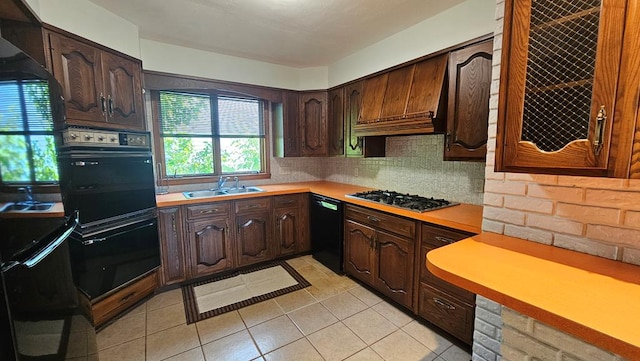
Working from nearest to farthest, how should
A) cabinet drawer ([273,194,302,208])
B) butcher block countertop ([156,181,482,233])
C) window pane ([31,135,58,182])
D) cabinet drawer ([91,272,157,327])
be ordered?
window pane ([31,135,58,182]) → butcher block countertop ([156,181,482,233]) → cabinet drawer ([91,272,157,327]) → cabinet drawer ([273,194,302,208])

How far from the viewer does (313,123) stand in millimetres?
3645

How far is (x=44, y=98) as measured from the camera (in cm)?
109

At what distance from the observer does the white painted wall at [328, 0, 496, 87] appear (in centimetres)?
195

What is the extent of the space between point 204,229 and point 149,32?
6.58ft

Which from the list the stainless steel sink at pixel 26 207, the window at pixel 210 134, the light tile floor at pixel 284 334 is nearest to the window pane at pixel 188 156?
the window at pixel 210 134

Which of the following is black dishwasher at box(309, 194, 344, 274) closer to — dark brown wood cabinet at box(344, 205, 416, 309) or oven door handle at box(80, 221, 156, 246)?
dark brown wood cabinet at box(344, 205, 416, 309)

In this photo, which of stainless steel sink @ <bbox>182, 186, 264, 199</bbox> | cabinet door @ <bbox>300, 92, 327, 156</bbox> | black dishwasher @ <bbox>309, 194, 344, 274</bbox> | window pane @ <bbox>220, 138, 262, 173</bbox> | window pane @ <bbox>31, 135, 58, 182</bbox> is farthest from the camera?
cabinet door @ <bbox>300, 92, 327, 156</bbox>

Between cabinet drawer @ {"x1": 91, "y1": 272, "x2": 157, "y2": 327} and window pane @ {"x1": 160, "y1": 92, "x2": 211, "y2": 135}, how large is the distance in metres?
1.62

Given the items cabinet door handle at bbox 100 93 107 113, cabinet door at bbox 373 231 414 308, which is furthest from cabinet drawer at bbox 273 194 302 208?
cabinet door handle at bbox 100 93 107 113

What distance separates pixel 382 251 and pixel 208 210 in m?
1.81

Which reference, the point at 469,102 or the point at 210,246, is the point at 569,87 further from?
the point at 210,246

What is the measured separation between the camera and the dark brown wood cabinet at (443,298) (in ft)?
5.93

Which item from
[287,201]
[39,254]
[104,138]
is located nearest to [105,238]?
[104,138]

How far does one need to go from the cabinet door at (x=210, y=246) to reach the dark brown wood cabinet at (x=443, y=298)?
1986 millimetres
